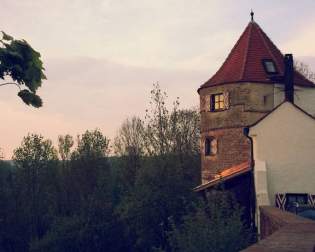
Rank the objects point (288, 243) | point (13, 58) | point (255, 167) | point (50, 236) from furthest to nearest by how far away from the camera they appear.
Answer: point (50, 236)
point (255, 167)
point (288, 243)
point (13, 58)

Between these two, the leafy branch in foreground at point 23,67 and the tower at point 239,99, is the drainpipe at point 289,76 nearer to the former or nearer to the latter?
the tower at point 239,99

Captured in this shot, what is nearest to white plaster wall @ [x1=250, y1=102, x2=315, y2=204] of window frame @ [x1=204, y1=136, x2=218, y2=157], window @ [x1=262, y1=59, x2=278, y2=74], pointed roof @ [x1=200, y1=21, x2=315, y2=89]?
pointed roof @ [x1=200, y1=21, x2=315, y2=89]

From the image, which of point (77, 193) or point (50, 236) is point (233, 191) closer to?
point (50, 236)

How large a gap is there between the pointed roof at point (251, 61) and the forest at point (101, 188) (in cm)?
727

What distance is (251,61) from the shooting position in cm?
3166

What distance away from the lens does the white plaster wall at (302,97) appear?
2989 cm

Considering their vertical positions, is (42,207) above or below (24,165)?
below

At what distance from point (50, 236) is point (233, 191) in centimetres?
1814

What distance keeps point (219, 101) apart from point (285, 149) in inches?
398

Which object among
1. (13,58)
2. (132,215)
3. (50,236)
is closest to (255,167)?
(132,215)

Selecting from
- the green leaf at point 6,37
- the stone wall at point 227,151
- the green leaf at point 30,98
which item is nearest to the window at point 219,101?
the stone wall at point 227,151

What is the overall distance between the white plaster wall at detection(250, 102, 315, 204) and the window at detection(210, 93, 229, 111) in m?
8.95

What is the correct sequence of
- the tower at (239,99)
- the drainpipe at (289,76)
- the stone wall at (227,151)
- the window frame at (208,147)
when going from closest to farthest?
the drainpipe at (289,76) < the stone wall at (227,151) < the tower at (239,99) < the window frame at (208,147)

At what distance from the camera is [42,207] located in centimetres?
4741
